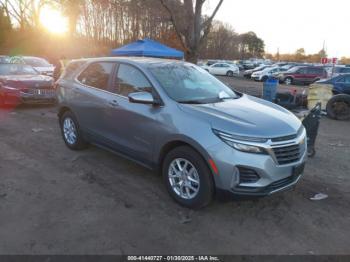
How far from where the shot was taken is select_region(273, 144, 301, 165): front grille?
3318 millimetres

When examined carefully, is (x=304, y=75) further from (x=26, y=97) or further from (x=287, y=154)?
(x=287, y=154)

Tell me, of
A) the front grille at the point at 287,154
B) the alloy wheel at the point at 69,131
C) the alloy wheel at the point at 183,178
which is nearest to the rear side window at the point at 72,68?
the alloy wheel at the point at 69,131

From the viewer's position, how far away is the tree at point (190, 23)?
17.2 m

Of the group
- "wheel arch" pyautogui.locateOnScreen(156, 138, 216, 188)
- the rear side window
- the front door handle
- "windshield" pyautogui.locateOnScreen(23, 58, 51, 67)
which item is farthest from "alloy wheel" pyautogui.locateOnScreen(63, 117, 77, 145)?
"windshield" pyautogui.locateOnScreen(23, 58, 51, 67)

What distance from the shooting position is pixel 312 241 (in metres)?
3.18

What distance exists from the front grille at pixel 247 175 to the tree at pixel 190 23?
15.1m

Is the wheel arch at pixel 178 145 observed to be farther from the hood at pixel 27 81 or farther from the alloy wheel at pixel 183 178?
the hood at pixel 27 81

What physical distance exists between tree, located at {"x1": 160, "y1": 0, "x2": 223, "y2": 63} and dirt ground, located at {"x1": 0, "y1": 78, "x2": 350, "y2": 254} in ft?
43.9

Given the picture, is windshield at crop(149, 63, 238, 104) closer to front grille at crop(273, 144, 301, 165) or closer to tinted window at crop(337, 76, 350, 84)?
front grille at crop(273, 144, 301, 165)

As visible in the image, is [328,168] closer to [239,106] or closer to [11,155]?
[239,106]

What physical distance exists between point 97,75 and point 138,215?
255 cm

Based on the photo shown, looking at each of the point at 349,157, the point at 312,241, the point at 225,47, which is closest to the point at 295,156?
the point at 312,241

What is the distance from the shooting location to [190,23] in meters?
18.0

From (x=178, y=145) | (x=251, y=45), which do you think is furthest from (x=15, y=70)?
(x=251, y=45)
